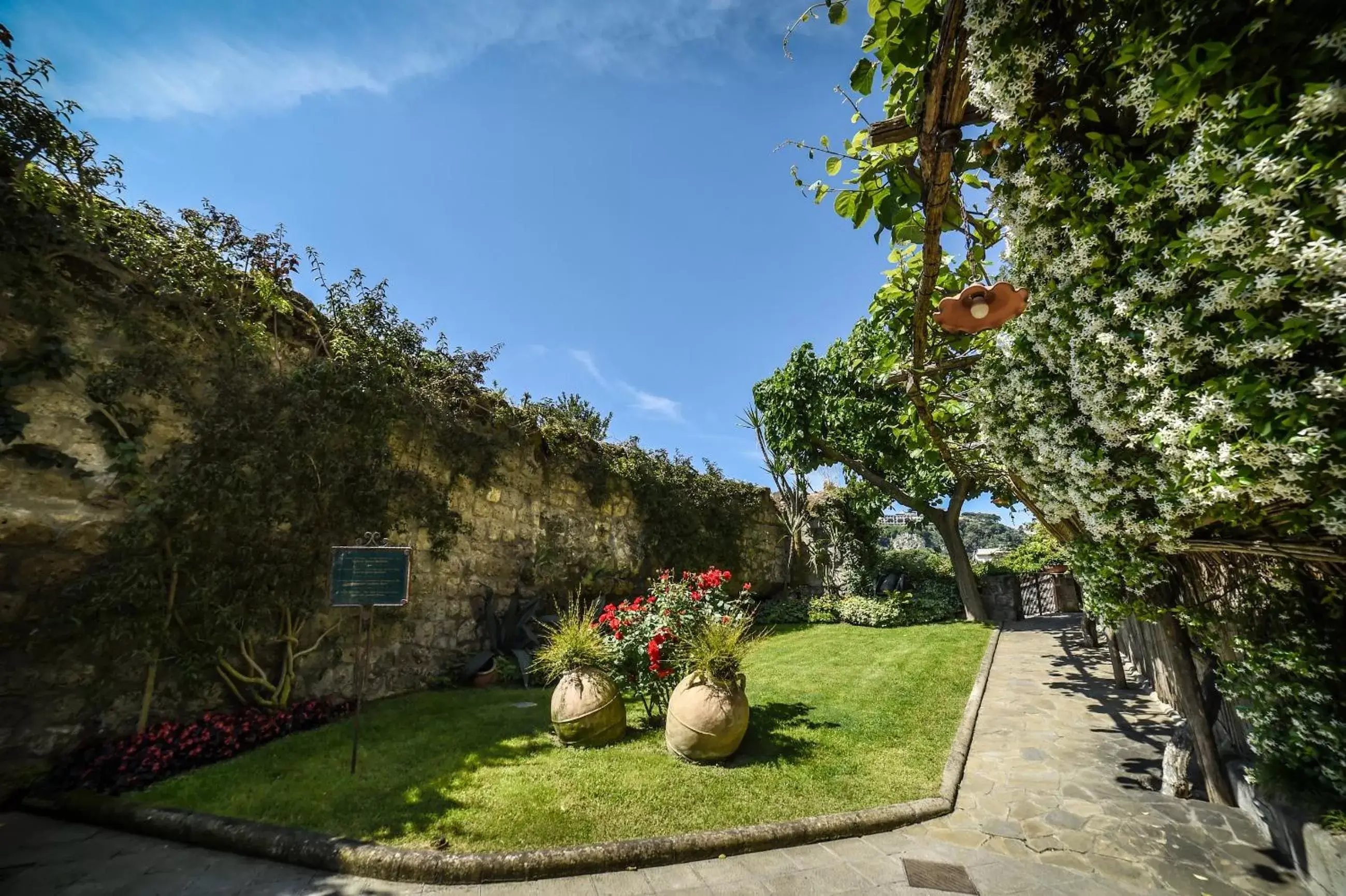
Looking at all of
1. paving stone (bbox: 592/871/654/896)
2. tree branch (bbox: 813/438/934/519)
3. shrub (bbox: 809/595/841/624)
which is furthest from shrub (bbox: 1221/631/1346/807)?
tree branch (bbox: 813/438/934/519)

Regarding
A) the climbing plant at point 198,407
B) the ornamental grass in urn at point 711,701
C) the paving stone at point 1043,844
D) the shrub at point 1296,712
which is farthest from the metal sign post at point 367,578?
the shrub at point 1296,712

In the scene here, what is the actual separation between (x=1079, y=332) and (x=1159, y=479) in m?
0.99

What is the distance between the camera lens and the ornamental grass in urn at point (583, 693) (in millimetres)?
5012

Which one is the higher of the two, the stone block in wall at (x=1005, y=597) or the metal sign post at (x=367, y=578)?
the metal sign post at (x=367, y=578)

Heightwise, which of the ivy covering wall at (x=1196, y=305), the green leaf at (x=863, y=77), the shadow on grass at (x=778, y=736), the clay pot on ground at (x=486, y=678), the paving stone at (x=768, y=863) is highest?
the green leaf at (x=863, y=77)

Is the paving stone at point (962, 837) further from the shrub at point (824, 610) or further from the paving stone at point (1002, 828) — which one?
the shrub at point (824, 610)

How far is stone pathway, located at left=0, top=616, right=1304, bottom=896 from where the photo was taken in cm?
307

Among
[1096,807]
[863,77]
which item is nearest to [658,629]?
[1096,807]

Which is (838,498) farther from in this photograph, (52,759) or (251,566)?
(52,759)

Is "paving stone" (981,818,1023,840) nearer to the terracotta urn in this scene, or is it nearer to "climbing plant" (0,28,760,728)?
the terracotta urn

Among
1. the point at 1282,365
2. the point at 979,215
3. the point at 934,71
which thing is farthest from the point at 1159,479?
the point at 934,71

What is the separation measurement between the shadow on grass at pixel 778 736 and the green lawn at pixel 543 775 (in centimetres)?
2

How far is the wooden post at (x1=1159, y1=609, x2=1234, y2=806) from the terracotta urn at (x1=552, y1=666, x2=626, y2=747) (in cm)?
480

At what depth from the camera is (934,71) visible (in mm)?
2426
